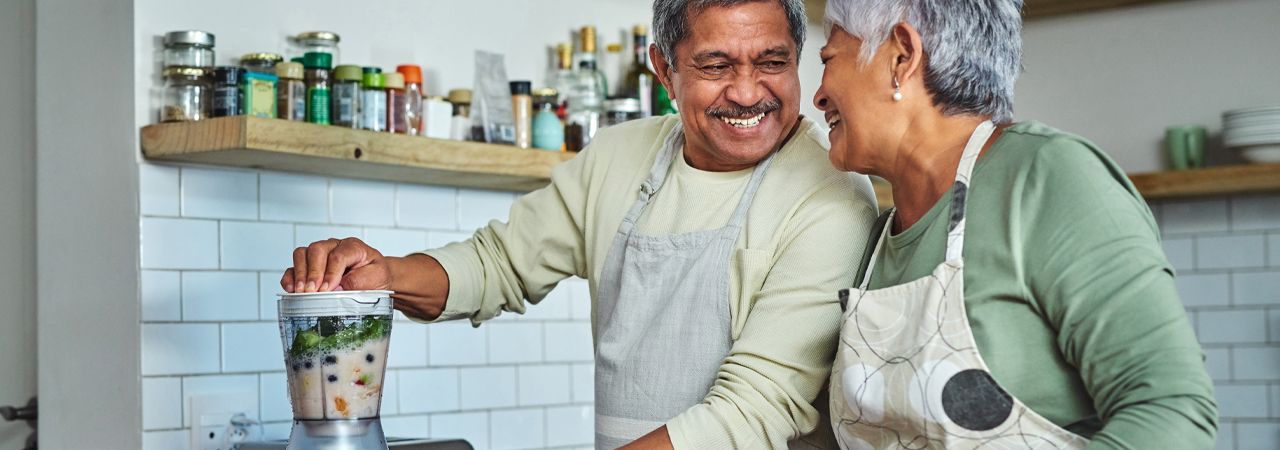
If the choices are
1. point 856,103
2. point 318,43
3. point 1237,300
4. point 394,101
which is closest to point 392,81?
point 394,101

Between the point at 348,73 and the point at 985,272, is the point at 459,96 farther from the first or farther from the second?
the point at 985,272

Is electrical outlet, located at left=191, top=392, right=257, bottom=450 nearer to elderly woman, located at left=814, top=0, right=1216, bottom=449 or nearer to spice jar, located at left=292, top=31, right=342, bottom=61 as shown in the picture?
spice jar, located at left=292, top=31, right=342, bottom=61

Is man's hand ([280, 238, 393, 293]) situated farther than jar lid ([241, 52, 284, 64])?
No

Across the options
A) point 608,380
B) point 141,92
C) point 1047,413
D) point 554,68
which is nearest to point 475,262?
point 608,380

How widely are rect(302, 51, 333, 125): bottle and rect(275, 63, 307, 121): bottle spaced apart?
2 cm

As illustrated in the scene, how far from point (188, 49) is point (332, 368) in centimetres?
96

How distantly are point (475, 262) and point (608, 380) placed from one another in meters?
0.27

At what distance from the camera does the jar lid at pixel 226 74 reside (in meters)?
2.14

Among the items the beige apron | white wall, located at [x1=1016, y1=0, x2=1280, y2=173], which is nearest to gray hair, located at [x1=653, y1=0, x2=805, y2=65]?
the beige apron

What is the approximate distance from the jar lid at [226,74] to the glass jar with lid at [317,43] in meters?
0.17

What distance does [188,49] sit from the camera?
2.12 metres

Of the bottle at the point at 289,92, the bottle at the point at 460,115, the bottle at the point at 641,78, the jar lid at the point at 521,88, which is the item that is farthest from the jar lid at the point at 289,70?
the bottle at the point at 641,78

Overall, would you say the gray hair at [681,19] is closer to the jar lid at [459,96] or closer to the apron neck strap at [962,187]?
the apron neck strap at [962,187]

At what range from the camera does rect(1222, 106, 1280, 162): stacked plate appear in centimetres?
309
